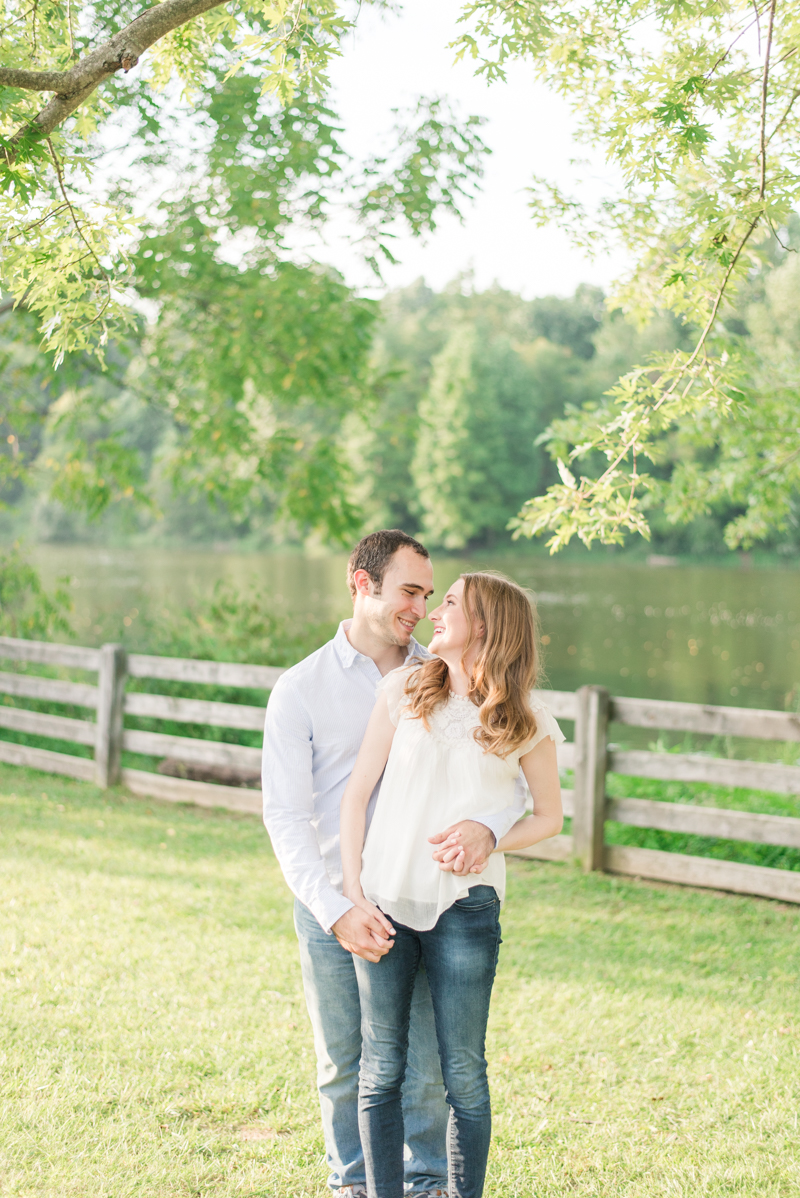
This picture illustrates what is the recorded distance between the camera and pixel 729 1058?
3486 mm

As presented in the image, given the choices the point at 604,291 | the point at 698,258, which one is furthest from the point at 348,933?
the point at 604,291

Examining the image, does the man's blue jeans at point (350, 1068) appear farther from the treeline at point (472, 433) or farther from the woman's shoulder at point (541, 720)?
the treeline at point (472, 433)

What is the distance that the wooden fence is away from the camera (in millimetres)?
5176

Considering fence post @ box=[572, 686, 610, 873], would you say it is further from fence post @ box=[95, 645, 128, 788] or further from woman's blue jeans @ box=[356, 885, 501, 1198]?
fence post @ box=[95, 645, 128, 788]

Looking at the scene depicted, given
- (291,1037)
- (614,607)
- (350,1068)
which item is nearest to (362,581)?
(350,1068)

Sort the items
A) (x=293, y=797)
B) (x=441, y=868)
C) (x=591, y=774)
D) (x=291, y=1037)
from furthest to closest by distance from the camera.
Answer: (x=591, y=774) < (x=291, y=1037) < (x=293, y=797) < (x=441, y=868)

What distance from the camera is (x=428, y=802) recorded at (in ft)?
7.34

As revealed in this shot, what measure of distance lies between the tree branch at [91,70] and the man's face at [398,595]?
5.22 feet

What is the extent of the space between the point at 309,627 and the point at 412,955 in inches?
315

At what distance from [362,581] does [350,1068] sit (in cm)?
128

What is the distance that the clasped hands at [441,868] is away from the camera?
7.04 feet

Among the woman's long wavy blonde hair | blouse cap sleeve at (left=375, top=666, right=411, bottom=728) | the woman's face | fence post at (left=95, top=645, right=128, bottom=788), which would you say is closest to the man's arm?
the woman's long wavy blonde hair

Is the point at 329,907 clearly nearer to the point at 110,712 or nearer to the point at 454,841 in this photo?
the point at 454,841

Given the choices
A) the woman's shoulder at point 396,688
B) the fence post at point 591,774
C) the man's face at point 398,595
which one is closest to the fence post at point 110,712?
the fence post at point 591,774
